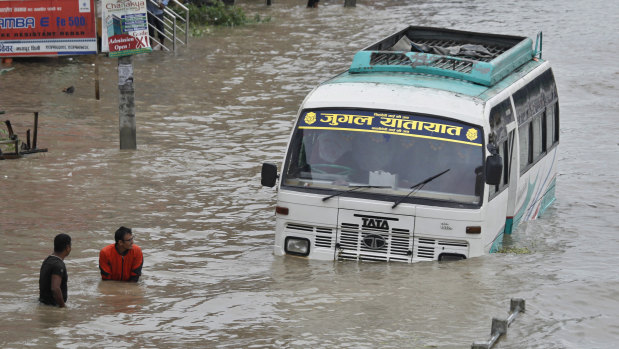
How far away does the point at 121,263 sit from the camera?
11.0 meters

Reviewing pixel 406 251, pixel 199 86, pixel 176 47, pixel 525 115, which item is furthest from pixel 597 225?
pixel 176 47

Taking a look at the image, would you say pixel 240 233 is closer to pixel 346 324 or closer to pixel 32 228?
pixel 32 228

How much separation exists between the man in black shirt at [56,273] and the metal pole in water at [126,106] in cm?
800

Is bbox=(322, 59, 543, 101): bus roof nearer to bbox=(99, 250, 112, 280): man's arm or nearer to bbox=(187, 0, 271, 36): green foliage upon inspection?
bbox=(99, 250, 112, 280): man's arm

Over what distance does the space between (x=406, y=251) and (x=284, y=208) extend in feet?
4.39

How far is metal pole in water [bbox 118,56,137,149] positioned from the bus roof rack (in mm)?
4833

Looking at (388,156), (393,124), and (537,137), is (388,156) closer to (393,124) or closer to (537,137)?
(393,124)

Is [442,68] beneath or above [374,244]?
above

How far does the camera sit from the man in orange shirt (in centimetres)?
1095

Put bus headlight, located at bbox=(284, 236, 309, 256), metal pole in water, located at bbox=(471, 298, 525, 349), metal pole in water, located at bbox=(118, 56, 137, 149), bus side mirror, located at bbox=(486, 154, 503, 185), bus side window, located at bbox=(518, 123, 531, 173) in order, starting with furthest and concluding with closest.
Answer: metal pole in water, located at bbox=(118, 56, 137, 149)
bus side window, located at bbox=(518, 123, 531, 173)
bus headlight, located at bbox=(284, 236, 309, 256)
bus side mirror, located at bbox=(486, 154, 503, 185)
metal pole in water, located at bbox=(471, 298, 525, 349)

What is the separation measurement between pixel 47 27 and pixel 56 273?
13506 millimetres

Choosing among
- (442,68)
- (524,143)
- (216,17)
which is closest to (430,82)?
(442,68)

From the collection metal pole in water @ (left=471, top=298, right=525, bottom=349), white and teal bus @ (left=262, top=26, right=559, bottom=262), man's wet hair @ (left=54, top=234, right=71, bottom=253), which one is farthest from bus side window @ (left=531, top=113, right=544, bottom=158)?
man's wet hair @ (left=54, top=234, right=71, bottom=253)

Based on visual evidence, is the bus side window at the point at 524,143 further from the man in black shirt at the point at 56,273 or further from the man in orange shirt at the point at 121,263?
the man in black shirt at the point at 56,273
